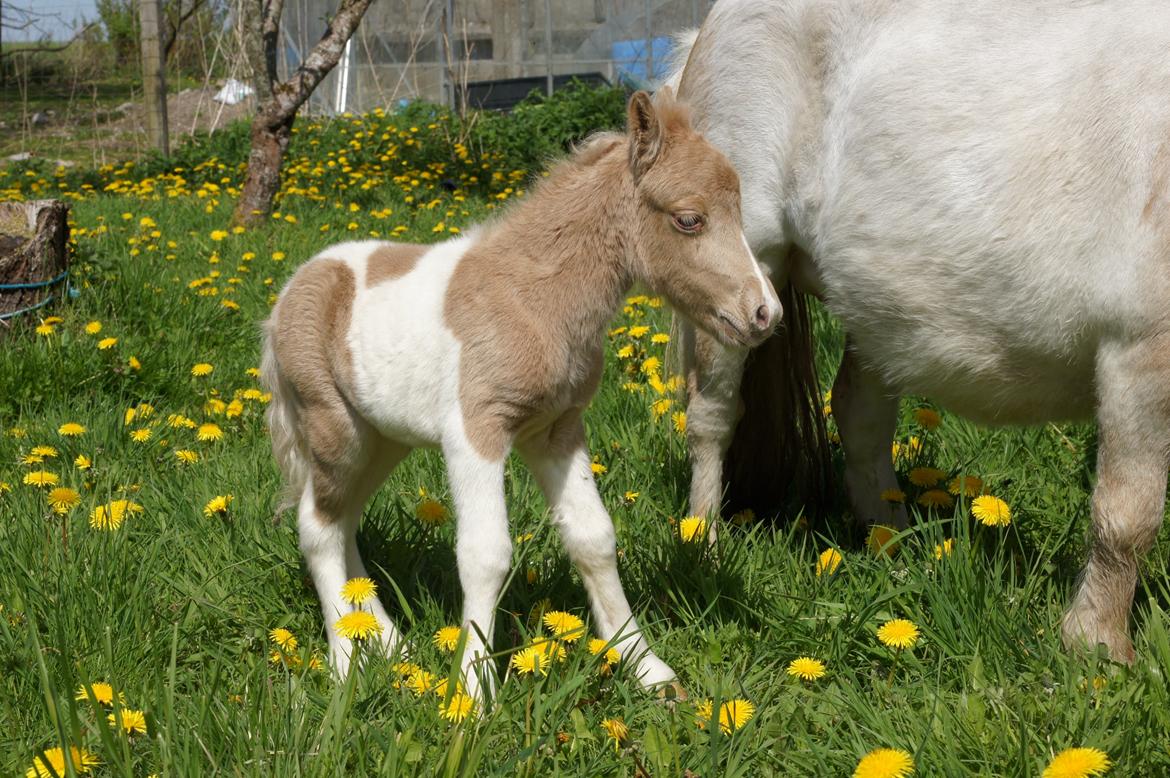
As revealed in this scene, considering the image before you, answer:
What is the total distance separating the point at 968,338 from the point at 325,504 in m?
1.79

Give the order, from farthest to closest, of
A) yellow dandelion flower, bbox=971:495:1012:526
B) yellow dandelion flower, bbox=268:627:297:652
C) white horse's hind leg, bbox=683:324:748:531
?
white horse's hind leg, bbox=683:324:748:531 < yellow dandelion flower, bbox=971:495:1012:526 < yellow dandelion flower, bbox=268:627:297:652

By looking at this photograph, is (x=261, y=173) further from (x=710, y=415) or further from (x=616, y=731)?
(x=616, y=731)

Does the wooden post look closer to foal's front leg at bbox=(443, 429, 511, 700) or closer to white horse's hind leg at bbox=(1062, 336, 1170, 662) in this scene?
foal's front leg at bbox=(443, 429, 511, 700)

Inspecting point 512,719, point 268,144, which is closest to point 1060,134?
point 512,719

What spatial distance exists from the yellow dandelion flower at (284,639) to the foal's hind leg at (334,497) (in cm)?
10

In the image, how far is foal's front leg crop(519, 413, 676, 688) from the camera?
108 inches

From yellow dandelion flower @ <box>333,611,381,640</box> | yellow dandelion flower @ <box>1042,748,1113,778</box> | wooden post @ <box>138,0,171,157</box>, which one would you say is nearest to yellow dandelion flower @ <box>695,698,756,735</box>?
yellow dandelion flower @ <box>1042,748,1113,778</box>

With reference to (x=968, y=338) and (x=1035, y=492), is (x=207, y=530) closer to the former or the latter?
(x=968, y=338)

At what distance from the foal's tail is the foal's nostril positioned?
5.53ft

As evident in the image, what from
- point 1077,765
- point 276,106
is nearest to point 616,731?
point 1077,765

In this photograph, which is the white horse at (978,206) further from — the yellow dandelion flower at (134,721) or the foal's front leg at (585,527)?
the yellow dandelion flower at (134,721)

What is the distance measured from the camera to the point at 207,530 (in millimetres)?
3438

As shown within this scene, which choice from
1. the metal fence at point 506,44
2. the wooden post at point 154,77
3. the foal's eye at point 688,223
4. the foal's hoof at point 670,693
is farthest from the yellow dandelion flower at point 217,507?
the metal fence at point 506,44

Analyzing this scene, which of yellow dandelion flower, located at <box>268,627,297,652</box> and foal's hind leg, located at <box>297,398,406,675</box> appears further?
foal's hind leg, located at <box>297,398,406,675</box>
